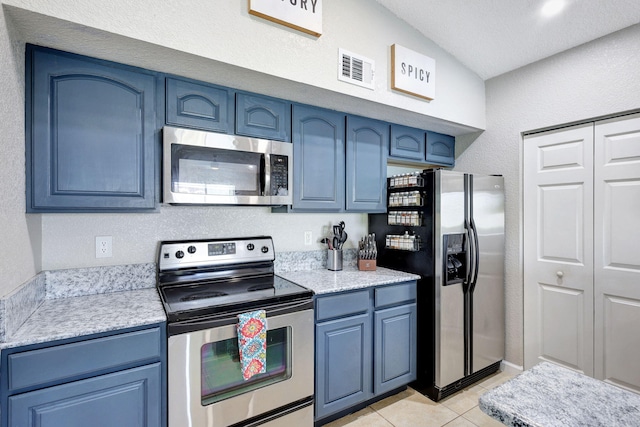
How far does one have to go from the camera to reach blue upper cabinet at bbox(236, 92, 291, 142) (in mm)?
1984

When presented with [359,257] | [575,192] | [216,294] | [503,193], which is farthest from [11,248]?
[575,192]

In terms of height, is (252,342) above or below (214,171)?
below

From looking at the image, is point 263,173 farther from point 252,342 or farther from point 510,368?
point 510,368

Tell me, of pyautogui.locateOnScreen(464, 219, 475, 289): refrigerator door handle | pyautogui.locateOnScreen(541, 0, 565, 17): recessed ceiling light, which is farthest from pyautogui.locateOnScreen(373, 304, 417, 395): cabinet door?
pyautogui.locateOnScreen(541, 0, 565, 17): recessed ceiling light

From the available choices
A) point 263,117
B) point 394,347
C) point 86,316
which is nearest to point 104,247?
point 86,316

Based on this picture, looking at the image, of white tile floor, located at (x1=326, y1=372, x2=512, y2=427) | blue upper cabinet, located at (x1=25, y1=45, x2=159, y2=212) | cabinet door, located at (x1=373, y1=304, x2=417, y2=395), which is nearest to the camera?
blue upper cabinet, located at (x1=25, y1=45, x2=159, y2=212)

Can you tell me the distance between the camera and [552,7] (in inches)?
80.0

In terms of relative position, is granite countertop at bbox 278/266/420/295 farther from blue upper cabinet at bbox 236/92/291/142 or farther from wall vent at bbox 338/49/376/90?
wall vent at bbox 338/49/376/90

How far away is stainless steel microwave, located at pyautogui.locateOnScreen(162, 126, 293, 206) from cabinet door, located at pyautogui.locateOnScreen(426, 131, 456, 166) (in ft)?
4.90

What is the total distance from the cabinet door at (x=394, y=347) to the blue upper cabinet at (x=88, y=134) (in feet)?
5.58

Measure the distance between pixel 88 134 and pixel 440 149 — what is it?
8.99ft

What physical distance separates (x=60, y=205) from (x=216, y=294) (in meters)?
0.88

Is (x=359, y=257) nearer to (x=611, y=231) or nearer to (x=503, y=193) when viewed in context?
(x=503, y=193)

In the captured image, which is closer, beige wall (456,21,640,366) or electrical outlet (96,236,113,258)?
electrical outlet (96,236,113,258)
